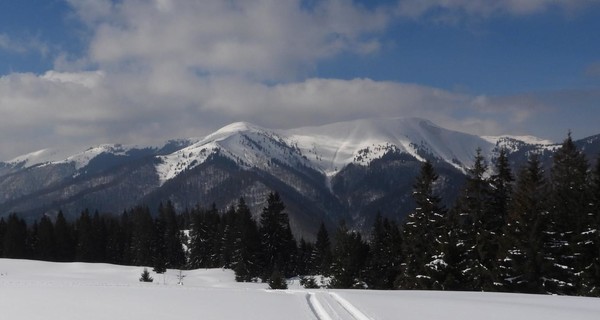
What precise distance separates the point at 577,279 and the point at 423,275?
10.8 metres

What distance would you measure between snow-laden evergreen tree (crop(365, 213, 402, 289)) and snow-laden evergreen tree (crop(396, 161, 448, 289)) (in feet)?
79.9

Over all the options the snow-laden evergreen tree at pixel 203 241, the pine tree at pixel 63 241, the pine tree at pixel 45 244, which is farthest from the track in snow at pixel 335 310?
the pine tree at pixel 63 241

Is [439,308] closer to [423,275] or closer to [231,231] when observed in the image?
[423,275]

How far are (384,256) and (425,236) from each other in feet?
113

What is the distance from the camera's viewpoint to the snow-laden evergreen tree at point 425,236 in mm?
39188

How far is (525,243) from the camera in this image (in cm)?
3394

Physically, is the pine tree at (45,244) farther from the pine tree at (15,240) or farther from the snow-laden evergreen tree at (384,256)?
the snow-laden evergreen tree at (384,256)

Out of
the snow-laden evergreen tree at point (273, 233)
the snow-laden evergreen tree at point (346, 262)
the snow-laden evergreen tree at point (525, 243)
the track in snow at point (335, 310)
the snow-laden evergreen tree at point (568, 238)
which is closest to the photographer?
the track in snow at point (335, 310)

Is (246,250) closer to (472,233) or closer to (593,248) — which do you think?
(472,233)

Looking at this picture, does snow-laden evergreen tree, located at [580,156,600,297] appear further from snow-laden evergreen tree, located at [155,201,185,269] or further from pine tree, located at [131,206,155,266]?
snow-laden evergreen tree, located at [155,201,185,269]

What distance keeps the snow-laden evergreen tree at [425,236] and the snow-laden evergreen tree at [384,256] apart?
24356 millimetres

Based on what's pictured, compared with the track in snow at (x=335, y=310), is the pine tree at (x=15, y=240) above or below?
above

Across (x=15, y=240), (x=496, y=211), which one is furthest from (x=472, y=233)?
(x=15, y=240)

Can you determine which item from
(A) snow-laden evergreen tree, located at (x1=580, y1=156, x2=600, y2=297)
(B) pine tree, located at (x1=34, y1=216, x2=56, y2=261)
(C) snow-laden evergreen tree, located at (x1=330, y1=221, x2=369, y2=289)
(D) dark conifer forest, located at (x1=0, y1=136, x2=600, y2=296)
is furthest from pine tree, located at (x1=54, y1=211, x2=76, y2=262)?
(A) snow-laden evergreen tree, located at (x1=580, y1=156, x2=600, y2=297)
